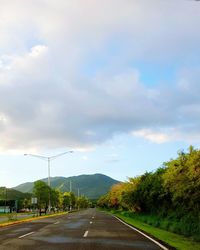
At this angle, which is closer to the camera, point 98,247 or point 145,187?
point 98,247

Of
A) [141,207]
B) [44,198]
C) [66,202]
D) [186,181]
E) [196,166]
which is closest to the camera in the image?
[196,166]

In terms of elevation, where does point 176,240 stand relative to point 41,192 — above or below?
below

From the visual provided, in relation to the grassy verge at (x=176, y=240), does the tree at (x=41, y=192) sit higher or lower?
higher

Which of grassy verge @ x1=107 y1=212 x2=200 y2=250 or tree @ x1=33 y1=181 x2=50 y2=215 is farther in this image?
tree @ x1=33 y1=181 x2=50 y2=215

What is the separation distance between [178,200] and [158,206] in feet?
48.6

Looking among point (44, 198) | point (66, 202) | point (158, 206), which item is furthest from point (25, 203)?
point (158, 206)

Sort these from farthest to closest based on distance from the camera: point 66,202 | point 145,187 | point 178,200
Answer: point 66,202 → point 145,187 → point 178,200

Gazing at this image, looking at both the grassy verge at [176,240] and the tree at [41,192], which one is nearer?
the grassy verge at [176,240]

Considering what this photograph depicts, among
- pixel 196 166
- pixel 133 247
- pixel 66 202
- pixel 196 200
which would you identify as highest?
pixel 66 202

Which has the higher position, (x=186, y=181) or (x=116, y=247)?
(x=186, y=181)

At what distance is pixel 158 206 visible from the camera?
40.9 metres

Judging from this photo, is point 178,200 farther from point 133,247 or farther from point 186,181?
point 133,247

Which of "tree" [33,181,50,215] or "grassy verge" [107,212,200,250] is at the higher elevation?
"tree" [33,181,50,215]

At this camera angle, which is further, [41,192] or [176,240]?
[41,192]
